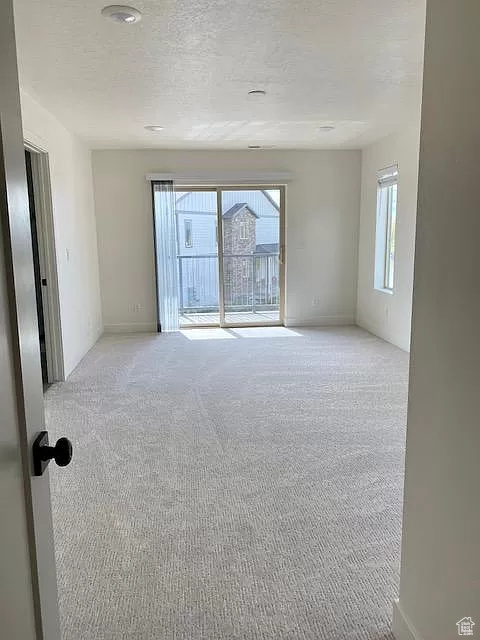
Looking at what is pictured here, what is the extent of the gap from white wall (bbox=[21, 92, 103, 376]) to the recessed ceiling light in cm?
155

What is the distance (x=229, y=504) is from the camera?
239cm

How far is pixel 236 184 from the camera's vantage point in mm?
6539

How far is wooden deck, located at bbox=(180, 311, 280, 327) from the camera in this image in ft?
22.7

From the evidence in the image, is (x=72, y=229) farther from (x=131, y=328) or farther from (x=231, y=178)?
(x=231, y=178)

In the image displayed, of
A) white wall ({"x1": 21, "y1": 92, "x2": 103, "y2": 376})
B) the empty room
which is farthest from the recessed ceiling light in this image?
white wall ({"x1": 21, "y1": 92, "x2": 103, "y2": 376})

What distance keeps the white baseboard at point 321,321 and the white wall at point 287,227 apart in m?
0.01

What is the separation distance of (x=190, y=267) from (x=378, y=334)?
2.77 metres

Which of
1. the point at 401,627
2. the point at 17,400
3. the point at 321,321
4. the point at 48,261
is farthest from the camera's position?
the point at 321,321

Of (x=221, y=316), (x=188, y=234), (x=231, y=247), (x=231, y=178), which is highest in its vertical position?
(x=231, y=178)

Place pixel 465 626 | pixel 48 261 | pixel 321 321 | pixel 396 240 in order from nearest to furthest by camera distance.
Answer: pixel 465 626, pixel 48 261, pixel 396 240, pixel 321 321

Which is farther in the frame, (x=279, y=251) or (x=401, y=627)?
(x=279, y=251)

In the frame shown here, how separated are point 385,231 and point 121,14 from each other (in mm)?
4442

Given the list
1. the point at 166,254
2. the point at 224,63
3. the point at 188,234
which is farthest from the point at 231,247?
the point at 224,63

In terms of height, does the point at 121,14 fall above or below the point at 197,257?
above
